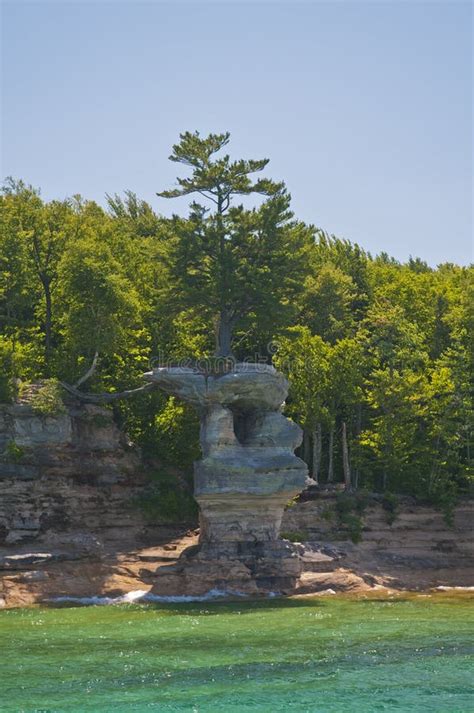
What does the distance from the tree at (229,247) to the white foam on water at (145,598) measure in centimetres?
1302

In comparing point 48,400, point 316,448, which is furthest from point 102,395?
point 316,448

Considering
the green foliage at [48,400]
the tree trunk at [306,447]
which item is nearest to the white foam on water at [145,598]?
the green foliage at [48,400]

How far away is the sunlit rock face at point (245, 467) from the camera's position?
49.2 meters

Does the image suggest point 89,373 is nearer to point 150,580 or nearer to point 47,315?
point 47,315

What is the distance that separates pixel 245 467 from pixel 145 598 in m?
7.99

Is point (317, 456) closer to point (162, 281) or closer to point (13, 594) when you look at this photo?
point (162, 281)

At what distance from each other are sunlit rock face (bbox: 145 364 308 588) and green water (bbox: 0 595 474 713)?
14.5 ft

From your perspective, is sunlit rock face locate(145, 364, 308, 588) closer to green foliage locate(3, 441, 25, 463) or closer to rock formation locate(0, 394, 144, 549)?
rock formation locate(0, 394, 144, 549)

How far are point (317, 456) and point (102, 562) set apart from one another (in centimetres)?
1585

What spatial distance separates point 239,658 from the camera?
32.8m

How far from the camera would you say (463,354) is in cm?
6250

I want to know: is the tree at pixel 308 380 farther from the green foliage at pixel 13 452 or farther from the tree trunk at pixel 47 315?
the green foliage at pixel 13 452

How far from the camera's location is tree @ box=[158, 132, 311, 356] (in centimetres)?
5375

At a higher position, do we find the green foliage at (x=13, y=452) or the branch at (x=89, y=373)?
the branch at (x=89, y=373)
